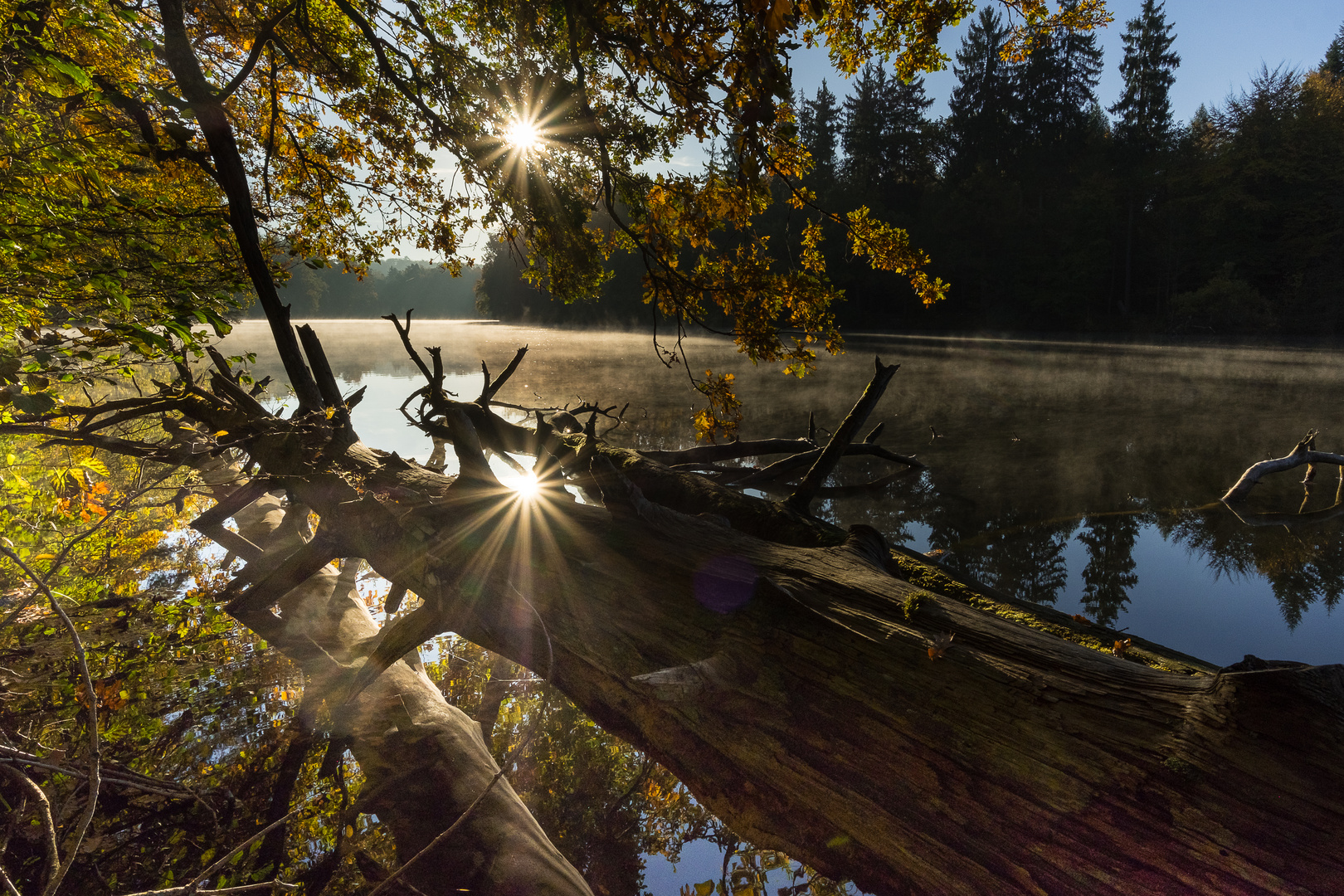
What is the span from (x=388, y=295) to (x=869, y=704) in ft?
Answer: 510

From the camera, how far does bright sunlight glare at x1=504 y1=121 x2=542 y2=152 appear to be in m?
5.57

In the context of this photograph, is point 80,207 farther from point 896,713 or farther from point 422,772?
point 896,713

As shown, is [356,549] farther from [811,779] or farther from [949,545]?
[949,545]

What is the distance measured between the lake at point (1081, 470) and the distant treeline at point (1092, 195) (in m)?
22.0

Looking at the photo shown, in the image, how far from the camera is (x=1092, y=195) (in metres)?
42.9

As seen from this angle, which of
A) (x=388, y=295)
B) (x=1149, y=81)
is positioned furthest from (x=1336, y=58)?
(x=388, y=295)

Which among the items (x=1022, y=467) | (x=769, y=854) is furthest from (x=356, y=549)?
(x=1022, y=467)

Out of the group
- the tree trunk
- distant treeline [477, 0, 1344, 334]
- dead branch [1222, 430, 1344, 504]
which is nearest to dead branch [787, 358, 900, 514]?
the tree trunk

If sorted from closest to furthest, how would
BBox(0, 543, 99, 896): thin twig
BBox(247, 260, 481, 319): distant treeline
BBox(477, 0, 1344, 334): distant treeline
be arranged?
BBox(0, 543, 99, 896): thin twig
BBox(477, 0, 1344, 334): distant treeline
BBox(247, 260, 481, 319): distant treeline

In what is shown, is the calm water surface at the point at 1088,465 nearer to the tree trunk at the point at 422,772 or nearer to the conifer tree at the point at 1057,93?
the tree trunk at the point at 422,772

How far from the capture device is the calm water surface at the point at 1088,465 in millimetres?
5246

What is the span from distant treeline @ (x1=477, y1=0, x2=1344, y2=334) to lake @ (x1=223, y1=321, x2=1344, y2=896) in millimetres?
21990

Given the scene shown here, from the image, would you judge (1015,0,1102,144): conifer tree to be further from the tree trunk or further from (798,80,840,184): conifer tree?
the tree trunk

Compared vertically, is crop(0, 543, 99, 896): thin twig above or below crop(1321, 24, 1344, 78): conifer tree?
below
